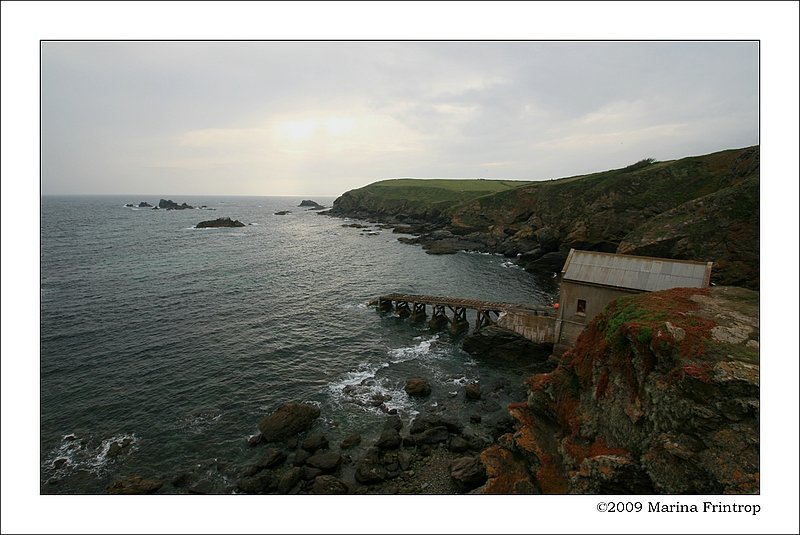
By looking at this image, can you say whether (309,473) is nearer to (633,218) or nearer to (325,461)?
(325,461)

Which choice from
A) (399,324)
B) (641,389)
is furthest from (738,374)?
(399,324)

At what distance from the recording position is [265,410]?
86.5 ft

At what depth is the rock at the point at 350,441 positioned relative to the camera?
75.4 ft

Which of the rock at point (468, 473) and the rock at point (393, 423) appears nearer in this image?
the rock at point (468, 473)

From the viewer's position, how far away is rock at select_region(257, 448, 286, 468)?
70.0ft

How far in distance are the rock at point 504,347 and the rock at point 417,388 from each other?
24.8 ft

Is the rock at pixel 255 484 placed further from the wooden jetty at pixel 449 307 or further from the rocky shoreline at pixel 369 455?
the wooden jetty at pixel 449 307

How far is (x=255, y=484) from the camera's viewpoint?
19859mm

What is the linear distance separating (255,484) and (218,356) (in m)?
16.3

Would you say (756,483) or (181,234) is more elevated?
(181,234)

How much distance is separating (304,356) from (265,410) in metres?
8.01

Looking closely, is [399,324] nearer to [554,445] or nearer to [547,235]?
[554,445]

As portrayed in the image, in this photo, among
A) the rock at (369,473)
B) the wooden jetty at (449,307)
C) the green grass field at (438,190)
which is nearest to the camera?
the rock at (369,473)

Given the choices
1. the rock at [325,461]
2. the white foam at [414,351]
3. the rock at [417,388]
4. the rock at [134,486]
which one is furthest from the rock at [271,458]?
the white foam at [414,351]
